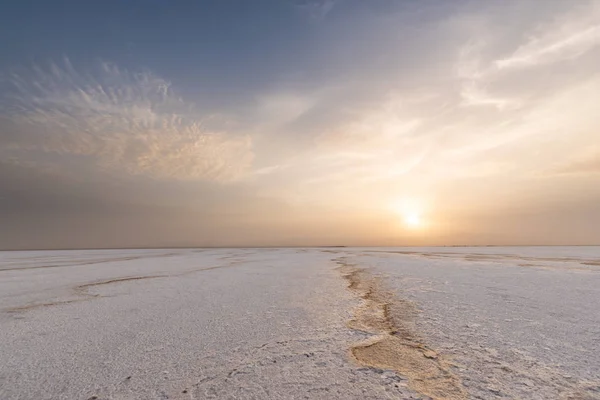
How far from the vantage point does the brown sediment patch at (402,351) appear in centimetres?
296

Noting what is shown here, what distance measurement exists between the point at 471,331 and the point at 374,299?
257 centimetres

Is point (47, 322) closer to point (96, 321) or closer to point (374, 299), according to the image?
point (96, 321)

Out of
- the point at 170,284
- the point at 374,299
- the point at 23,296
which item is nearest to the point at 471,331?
the point at 374,299

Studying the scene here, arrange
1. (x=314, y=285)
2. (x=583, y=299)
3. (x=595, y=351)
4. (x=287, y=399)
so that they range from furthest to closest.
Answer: (x=314, y=285) → (x=583, y=299) → (x=595, y=351) → (x=287, y=399)

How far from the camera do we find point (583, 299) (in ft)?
22.2

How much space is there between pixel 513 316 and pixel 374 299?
2571mm

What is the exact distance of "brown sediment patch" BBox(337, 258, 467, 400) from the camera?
296 cm

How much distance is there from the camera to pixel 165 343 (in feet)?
13.8

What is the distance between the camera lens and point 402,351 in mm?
3865

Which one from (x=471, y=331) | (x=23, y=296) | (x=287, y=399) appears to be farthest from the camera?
(x=23, y=296)

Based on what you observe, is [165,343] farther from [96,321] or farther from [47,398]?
[96,321]

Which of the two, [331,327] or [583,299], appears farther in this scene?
[583,299]

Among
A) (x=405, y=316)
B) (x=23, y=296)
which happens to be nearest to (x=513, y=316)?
(x=405, y=316)

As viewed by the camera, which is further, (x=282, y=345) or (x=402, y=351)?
(x=282, y=345)
